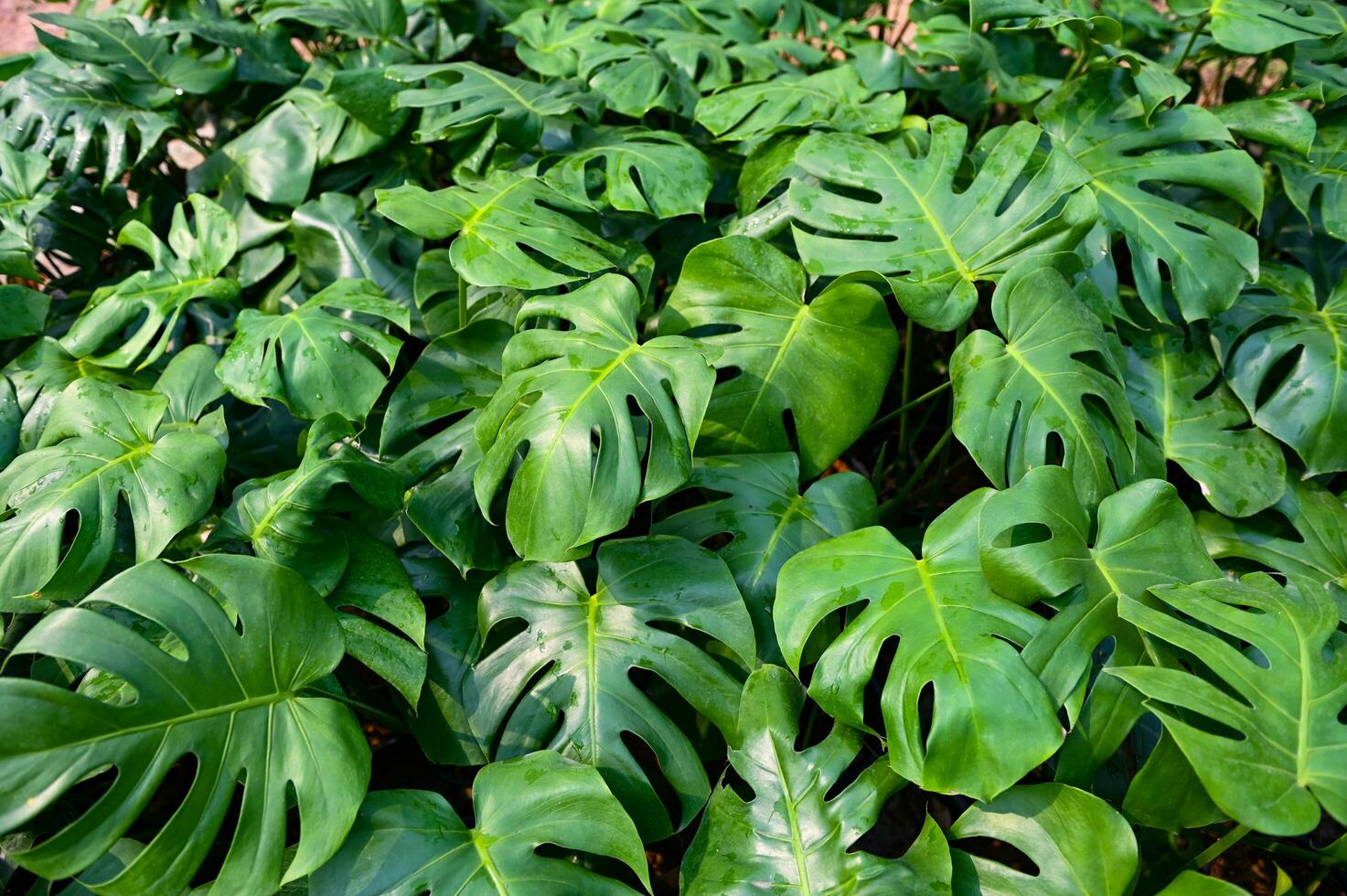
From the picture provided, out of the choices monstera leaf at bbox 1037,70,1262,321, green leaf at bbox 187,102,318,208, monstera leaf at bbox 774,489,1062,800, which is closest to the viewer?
monstera leaf at bbox 774,489,1062,800

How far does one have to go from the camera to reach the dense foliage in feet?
3.99

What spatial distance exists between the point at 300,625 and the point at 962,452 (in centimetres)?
167

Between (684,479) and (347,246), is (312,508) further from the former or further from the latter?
(347,246)

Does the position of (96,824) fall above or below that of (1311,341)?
below

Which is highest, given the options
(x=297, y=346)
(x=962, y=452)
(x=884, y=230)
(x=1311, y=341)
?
(x=884, y=230)

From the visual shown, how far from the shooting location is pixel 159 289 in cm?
205

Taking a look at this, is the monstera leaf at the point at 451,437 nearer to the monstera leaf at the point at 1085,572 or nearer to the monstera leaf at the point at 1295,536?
the monstera leaf at the point at 1085,572

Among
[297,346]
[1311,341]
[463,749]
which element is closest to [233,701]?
[463,749]

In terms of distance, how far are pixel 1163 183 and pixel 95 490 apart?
2133mm

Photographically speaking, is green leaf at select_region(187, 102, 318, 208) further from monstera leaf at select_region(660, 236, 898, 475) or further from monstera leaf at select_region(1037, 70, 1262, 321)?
monstera leaf at select_region(1037, 70, 1262, 321)

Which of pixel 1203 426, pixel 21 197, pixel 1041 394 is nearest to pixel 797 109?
pixel 1041 394

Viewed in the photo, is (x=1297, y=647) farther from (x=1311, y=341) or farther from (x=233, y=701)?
(x=233, y=701)

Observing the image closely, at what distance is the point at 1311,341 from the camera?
1780 mm

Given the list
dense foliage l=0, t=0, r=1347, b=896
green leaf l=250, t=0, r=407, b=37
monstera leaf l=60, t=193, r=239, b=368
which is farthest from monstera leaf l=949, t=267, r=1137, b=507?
green leaf l=250, t=0, r=407, b=37
